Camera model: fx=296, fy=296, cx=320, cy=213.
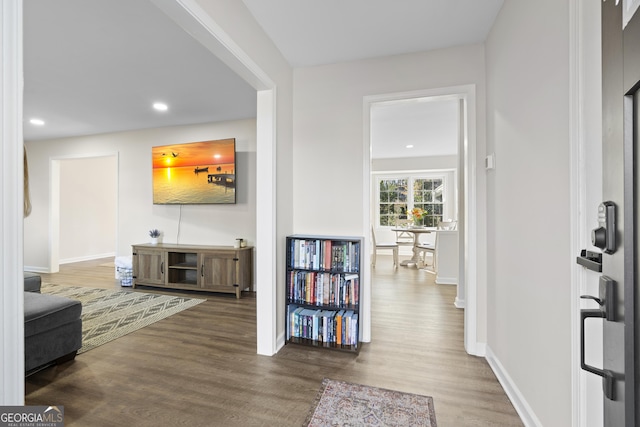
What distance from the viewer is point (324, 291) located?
8.55 ft

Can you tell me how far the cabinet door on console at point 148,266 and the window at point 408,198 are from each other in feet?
18.8

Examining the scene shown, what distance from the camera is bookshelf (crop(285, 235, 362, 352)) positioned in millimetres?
2533

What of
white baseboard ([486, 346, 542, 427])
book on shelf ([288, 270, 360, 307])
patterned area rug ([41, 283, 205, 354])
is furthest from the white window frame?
white baseboard ([486, 346, 542, 427])

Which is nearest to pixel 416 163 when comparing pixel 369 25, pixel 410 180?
pixel 410 180

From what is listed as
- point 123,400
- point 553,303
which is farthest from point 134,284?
point 553,303

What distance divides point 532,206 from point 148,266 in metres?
4.85

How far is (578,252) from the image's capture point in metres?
1.16

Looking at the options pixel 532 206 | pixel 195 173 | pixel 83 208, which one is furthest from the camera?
pixel 83 208

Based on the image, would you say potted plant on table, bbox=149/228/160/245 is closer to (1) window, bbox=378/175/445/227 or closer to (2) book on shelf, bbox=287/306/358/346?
(2) book on shelf, bbox=287/306/358/346

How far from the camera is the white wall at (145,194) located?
4.61 metres

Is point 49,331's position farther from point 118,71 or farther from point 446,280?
point 446,280

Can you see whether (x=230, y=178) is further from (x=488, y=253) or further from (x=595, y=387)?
(x=595, y=387)

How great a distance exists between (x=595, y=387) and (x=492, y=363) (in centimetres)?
127

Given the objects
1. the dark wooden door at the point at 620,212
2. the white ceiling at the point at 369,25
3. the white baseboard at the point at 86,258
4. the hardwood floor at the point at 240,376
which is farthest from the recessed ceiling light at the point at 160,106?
the white baseboard at the point at 86,258
